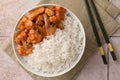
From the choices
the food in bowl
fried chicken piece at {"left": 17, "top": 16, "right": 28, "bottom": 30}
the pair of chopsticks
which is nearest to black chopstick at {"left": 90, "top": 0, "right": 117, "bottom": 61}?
the pair of chopsticks

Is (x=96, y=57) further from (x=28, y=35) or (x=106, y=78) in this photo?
(x=28, y=35)

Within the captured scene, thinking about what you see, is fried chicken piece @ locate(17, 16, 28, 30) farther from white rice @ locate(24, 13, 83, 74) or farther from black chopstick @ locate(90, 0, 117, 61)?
black chopstick @ locate(90, 0, 117, 61)

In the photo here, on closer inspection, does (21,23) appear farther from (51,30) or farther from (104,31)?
(104,31)

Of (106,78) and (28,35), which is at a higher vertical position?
(28,35)

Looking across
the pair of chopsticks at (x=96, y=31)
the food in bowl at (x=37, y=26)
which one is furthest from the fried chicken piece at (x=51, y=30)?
the pair of chopsticks at (x=96, y=31)

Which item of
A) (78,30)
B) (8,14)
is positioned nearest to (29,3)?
(8,14)

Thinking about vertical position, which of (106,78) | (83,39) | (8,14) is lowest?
(106,78)

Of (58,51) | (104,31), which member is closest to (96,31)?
(104,31)

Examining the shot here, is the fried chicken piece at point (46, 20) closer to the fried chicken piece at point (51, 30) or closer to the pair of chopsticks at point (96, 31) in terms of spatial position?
the fried chicken piece at point (51, 30)

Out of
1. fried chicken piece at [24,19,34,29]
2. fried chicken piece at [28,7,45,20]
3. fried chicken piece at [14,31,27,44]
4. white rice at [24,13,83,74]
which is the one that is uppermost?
fried chicken piece at [28,7,45,20]
